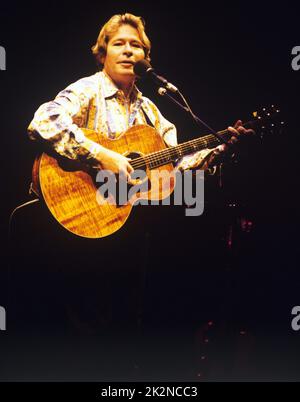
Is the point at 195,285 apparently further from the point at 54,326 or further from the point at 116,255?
the point at 54,326

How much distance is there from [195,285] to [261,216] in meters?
0.60

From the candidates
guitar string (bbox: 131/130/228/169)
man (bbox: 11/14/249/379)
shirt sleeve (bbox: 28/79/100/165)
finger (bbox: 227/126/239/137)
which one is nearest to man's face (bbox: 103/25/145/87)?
man (bbox: 11/14/249/379)

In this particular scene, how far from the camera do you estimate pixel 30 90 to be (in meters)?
2.75

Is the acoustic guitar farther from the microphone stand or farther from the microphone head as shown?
the microphone head

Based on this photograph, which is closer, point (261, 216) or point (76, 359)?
point (76, 359)

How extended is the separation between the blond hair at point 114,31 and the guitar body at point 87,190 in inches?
20.3

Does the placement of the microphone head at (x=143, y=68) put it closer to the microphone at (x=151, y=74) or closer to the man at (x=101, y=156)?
the microphone at (x=151, y=74)

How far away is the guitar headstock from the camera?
8.75 feet

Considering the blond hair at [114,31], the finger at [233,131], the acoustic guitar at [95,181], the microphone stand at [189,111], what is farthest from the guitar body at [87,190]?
the blond hair at [114,31]

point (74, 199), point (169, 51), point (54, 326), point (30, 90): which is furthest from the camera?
point (169, 51)

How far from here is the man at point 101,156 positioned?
242 cm

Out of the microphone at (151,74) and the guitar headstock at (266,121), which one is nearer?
the microphone at (151,74)

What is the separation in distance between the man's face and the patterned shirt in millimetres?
47
